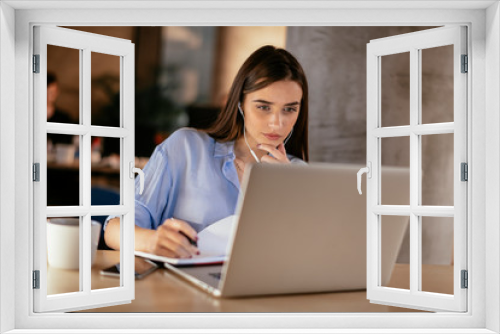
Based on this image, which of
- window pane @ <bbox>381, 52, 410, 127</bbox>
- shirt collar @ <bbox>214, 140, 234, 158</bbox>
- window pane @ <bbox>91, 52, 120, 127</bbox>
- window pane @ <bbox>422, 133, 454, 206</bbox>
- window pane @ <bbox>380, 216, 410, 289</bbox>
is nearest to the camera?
window pane @ <bbox>380, 216, 410, 289</bbox>

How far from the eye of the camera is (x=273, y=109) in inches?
155

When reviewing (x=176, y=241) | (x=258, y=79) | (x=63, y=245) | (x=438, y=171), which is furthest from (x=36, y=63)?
(x=438, y=171)

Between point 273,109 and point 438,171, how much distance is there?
1633 millimetres

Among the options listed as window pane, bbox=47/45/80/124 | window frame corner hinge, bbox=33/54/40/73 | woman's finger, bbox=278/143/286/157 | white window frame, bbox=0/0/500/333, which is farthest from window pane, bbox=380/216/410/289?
window pane, bbox=47/45/80/124

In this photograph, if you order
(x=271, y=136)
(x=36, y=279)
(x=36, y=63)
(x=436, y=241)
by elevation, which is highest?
(x=36, y=63)

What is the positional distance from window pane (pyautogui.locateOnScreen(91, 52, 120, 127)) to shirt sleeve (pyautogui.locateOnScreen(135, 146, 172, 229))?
1876 mm

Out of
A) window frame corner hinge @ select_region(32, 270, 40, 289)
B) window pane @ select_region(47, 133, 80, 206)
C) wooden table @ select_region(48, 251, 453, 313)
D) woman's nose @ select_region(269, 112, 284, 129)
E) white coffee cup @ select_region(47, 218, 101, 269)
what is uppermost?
woman's nose @ select_region(269, 112, 284, 129)

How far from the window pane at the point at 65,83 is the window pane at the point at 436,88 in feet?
11.4

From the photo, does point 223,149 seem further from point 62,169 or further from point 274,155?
point 62,169

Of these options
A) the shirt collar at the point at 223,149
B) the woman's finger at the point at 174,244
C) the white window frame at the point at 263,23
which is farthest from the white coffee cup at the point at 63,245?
the shirt collar at the point at 223,149

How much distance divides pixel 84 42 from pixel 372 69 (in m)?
1.36

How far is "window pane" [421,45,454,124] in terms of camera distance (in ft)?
14.5

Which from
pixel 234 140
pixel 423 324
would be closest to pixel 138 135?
pixel 234 140

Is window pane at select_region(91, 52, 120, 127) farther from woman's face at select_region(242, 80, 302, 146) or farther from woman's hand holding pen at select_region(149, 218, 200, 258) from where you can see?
woman's hand holding pen at select_region(149, 218, 200, 258)
